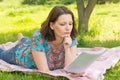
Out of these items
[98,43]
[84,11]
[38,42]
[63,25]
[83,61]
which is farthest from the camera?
[84,11]

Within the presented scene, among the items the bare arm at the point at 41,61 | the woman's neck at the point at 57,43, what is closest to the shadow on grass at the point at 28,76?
the bare arm at the point at 41,61

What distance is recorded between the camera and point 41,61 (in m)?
4.95

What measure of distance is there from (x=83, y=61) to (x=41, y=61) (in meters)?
0.67

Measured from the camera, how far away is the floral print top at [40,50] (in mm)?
5070

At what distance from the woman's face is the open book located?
419mm

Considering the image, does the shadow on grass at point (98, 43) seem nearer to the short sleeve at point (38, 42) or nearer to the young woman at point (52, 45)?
the young woman at point (52, 45)

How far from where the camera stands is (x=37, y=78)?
4918 mm

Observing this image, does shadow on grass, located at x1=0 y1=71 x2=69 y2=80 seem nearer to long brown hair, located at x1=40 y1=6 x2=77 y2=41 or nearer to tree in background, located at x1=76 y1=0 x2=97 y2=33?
long brown hair, located at x1=40 y1=6 x2=77 y2=41

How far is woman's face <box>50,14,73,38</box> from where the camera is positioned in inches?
188

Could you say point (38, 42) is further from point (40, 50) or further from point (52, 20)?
point (52, 20)

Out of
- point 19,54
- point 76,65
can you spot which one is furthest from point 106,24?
point 76,65

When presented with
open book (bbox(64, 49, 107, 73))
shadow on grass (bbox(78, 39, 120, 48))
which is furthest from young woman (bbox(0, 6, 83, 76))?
shadow on grass (bbox(78, 39, 120, 48))

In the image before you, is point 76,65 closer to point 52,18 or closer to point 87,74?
point 87,74

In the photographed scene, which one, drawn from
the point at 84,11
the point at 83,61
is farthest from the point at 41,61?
the point at 84,11
